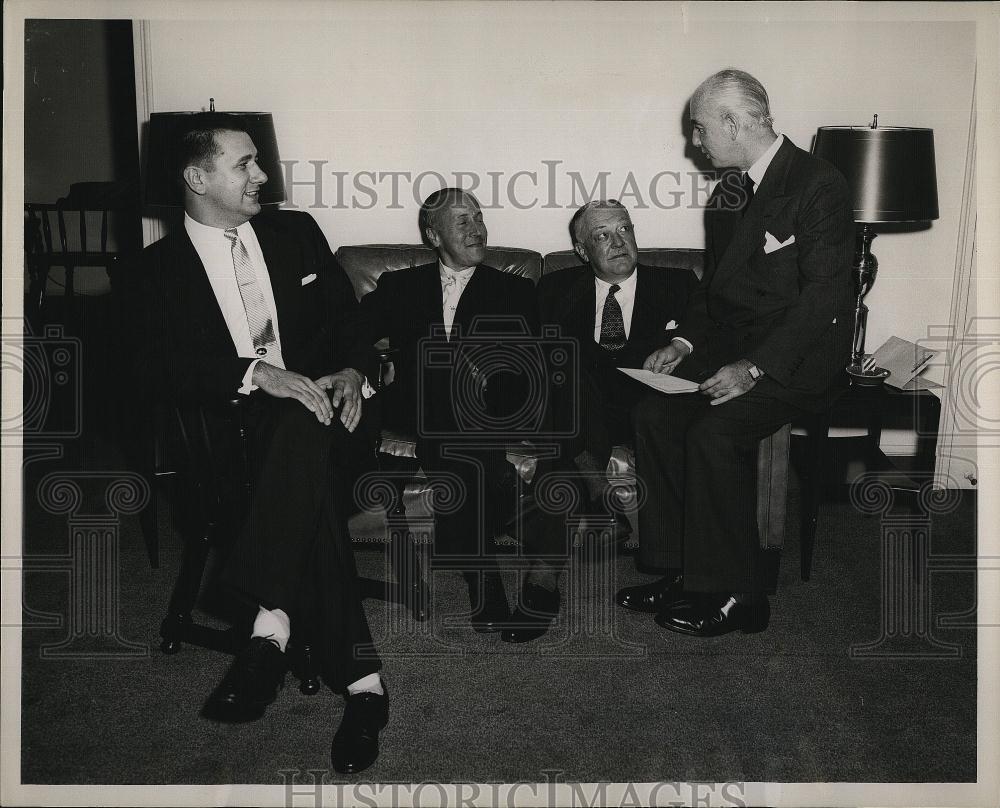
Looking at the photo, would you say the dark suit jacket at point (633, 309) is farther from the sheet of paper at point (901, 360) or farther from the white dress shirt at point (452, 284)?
the sheet of paper at point (901, 360)

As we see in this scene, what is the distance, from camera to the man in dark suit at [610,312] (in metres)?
3.04

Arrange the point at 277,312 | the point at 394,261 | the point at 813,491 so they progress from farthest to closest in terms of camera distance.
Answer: the point at 394,261 < the point at 813,491 < the point at 277,312

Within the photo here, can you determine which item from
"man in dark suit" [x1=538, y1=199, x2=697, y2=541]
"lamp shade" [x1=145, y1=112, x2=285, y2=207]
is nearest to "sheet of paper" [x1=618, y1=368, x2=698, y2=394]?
"man in dark suit" [x1=538, y1=199, x2=697, y2=541]

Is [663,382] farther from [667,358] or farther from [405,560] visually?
[405,560]

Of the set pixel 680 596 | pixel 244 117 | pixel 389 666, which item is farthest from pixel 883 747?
pixel 244 117

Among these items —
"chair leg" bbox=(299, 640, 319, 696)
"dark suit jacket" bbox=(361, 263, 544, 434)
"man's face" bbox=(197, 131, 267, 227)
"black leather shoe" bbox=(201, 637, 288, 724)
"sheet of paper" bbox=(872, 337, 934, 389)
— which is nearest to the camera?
"black leather shoe" bbox=(201, 637, 288, 724)

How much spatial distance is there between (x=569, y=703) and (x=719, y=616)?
59 centimetres

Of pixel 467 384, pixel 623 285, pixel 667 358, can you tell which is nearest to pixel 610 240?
pixel 623 285

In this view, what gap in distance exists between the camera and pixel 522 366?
3.05 metres

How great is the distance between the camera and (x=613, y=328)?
3225 mm

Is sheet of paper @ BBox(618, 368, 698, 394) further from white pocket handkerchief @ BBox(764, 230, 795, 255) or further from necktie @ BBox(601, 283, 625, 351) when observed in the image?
white pocket handkerchief @ BBox(764, 230, 795, 255)

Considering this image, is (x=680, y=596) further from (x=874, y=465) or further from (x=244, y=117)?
(x=244, y=117)

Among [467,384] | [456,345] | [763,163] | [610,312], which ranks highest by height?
[763,163]

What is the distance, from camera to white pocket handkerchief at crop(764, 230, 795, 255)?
9.12ft
